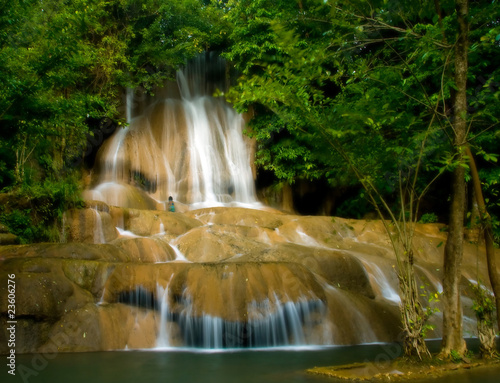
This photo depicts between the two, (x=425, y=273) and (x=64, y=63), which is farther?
(x=425, y=273)

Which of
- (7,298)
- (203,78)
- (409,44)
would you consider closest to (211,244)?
(7,298)

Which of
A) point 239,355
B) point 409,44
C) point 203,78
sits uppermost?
point 203,78

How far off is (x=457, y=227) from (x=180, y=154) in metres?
14.8

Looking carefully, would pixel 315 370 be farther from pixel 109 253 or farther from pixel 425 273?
pixel 425 273

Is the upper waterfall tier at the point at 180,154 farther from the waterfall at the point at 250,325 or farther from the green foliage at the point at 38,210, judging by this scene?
the waterfall at the point at 250,325

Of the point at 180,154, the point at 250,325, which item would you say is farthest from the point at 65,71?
the point at 180,154

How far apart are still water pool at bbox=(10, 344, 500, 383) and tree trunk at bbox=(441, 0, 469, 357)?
0.45 metres

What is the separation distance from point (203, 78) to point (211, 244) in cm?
1425

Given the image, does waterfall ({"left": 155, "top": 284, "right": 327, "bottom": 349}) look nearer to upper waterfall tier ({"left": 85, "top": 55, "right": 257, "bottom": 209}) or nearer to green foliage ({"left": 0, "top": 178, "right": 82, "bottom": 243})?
green foliage ({"left": 0, "top": 178, "right": 82, "bottom": 243})

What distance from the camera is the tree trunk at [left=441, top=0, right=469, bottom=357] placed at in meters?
5.51

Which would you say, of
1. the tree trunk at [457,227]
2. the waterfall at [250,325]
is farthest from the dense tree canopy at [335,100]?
the waterfall at [250,325]

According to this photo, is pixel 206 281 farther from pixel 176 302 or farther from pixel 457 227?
pixel 457 227

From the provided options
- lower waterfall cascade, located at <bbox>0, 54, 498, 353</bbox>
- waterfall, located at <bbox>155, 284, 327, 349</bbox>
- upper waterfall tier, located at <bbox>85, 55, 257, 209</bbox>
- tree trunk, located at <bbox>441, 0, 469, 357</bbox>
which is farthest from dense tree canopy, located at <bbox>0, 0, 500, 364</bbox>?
waterfall, located at <bbox>155, 284, 327, 349</bbox>

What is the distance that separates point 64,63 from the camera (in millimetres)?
7402
